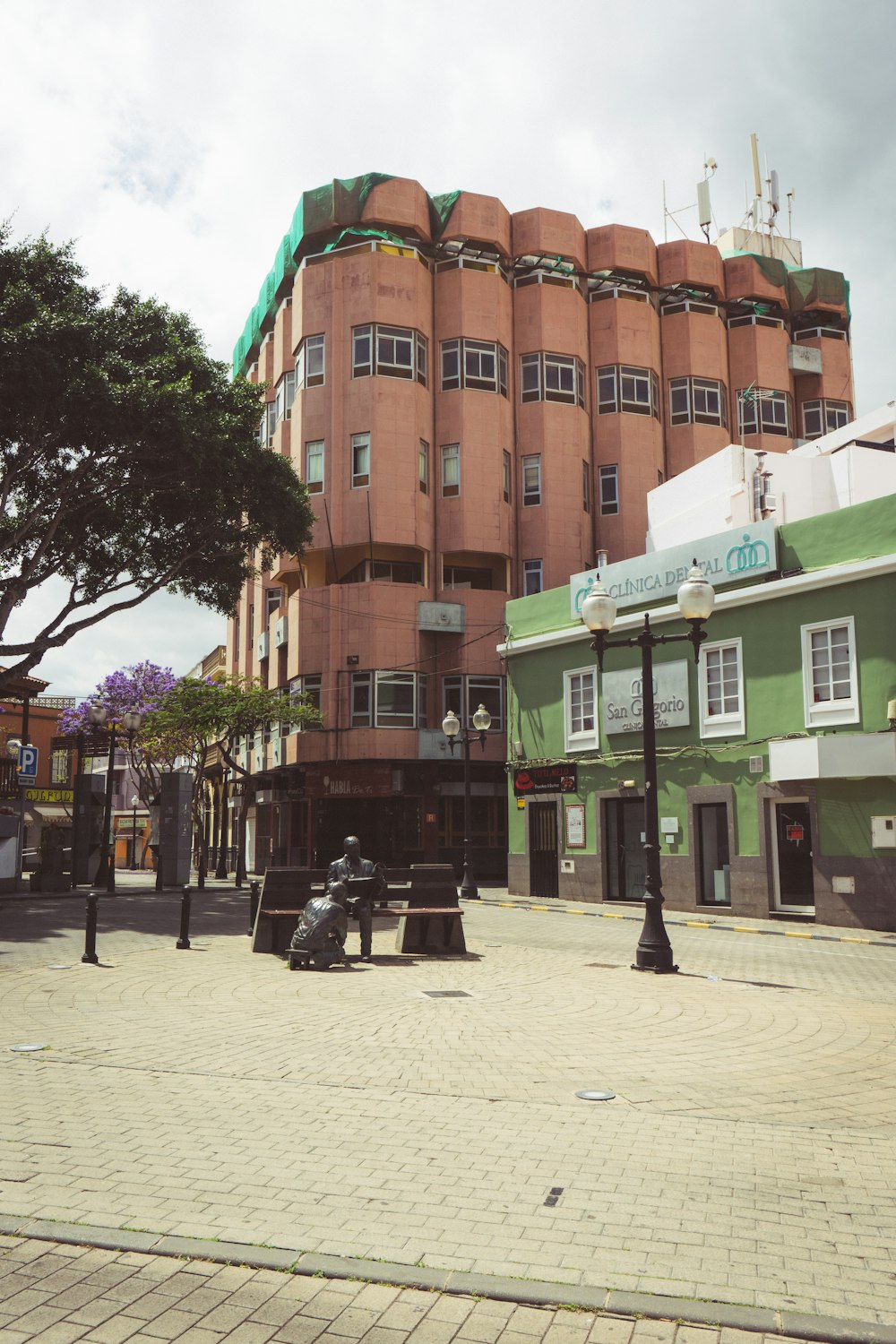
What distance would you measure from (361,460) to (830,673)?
873 inches

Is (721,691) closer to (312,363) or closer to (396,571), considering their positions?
(396,571)

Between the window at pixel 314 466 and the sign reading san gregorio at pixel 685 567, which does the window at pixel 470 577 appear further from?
the sign reading san gregorio at pixel 685 567

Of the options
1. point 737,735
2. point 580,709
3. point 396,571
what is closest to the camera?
point 737,735

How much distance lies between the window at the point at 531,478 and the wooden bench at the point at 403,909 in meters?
27.9

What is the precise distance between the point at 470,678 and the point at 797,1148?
107ft

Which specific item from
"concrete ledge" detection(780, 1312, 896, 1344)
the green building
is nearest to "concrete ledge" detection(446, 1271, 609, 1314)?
"concrete ledge" detection(780, 1312, 896, 1344)

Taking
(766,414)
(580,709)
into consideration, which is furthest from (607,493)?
(580,709)

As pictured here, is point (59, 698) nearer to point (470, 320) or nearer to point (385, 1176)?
point (470, 320)

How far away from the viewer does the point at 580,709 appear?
2759 centimetres

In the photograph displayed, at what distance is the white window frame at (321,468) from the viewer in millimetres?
39188

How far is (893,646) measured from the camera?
19922mm

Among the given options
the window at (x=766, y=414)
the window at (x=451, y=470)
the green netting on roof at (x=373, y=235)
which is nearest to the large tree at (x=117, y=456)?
the window at (x=451, y=470)

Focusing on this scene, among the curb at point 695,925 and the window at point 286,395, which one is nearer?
the curb at point 695,925

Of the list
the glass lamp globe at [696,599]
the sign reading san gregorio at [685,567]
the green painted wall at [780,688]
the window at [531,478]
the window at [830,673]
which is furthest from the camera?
the window at [531,478]
